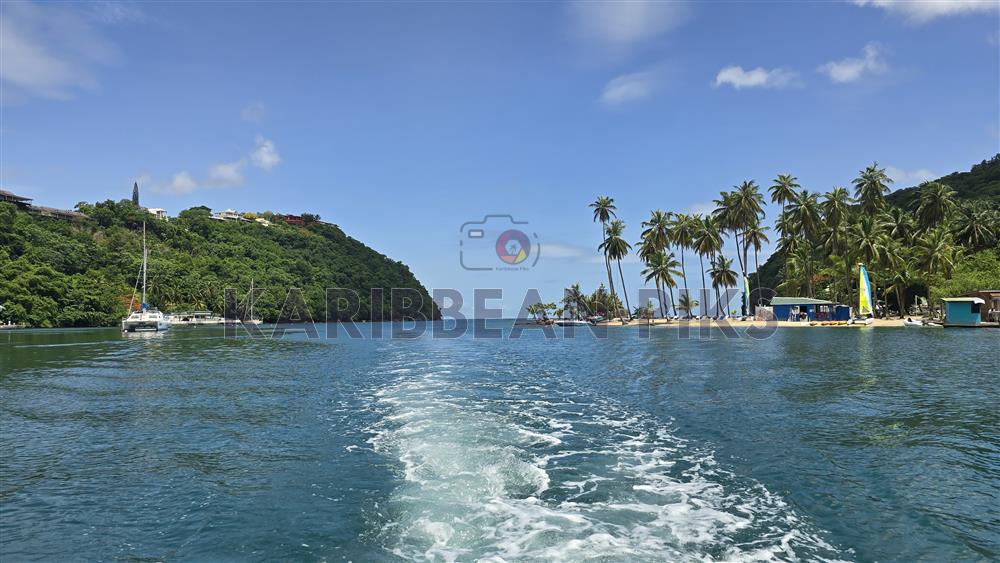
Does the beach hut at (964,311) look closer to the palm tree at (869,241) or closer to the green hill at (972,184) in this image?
the palm tree at (869,241)

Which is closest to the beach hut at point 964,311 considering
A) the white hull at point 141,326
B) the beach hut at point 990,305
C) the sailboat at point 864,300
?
the beach hut at point 990,305

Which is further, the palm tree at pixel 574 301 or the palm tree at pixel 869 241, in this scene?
the palm tree at pixel 574 301

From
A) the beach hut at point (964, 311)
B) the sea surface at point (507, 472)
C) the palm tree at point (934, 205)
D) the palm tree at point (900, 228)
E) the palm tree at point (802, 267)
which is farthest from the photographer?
the palm tree at point (802, 267)

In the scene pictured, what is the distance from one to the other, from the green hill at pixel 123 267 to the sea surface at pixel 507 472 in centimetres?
10753

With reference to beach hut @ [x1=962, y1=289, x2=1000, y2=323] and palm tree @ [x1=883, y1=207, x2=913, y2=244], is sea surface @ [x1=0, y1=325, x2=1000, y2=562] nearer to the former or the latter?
beach hut @ [x1=962, y1=289, x2=1000, y2=323]

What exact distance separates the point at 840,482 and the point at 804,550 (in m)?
3.68

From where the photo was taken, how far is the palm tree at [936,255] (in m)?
77.8

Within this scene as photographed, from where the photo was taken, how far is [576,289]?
168125 millimetres

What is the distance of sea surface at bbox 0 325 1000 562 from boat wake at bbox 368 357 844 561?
49 millimetres

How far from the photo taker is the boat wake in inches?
297

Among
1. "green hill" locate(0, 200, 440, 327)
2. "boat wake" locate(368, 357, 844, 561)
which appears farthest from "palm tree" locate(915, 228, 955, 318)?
"green hill" locate(0, 200, 440, 327)

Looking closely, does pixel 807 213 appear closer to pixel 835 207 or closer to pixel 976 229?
pixel 835 207

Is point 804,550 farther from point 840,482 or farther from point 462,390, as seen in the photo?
point 462,390

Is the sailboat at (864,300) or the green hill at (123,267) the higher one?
the green hill at (123,267)
